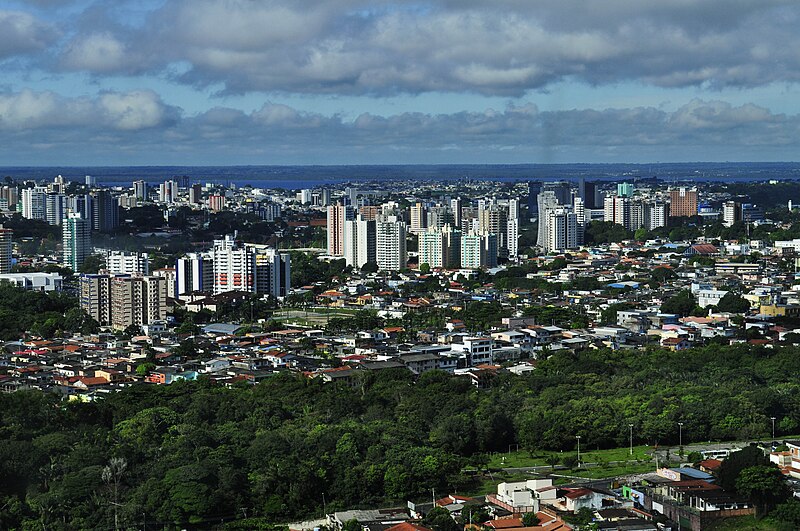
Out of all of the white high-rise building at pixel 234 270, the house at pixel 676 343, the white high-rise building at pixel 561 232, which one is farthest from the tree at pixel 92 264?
the house at pixel 676 343

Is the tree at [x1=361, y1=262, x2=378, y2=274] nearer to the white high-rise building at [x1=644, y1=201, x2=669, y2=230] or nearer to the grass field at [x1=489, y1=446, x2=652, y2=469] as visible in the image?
the white high-rise building at [x1=644, y1=201, x2=669, y2=230]

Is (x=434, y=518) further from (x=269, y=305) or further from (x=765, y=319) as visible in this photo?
(x=269, y=305)

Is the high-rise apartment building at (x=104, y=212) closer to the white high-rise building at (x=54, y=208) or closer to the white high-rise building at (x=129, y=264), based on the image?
the white high-rise building at (x=54, y=208)

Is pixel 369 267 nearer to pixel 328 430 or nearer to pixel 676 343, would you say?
pixel 676 343

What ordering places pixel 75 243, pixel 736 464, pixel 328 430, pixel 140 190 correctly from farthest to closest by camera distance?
1. pixel 140 190
2. pixel 75 243
3. pixel 328 430
4. pixel 736 464

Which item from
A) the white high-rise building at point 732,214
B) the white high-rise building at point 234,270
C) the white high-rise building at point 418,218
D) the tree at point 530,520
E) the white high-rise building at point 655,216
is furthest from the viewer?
the white high-rise building at point 655,216

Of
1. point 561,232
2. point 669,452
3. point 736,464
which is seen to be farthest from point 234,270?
point 736,464

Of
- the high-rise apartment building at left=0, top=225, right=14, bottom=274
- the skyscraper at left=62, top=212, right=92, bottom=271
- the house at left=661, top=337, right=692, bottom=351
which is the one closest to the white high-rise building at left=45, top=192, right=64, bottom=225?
the skyscraper at left=62, top=212, right=92, bottom=271
